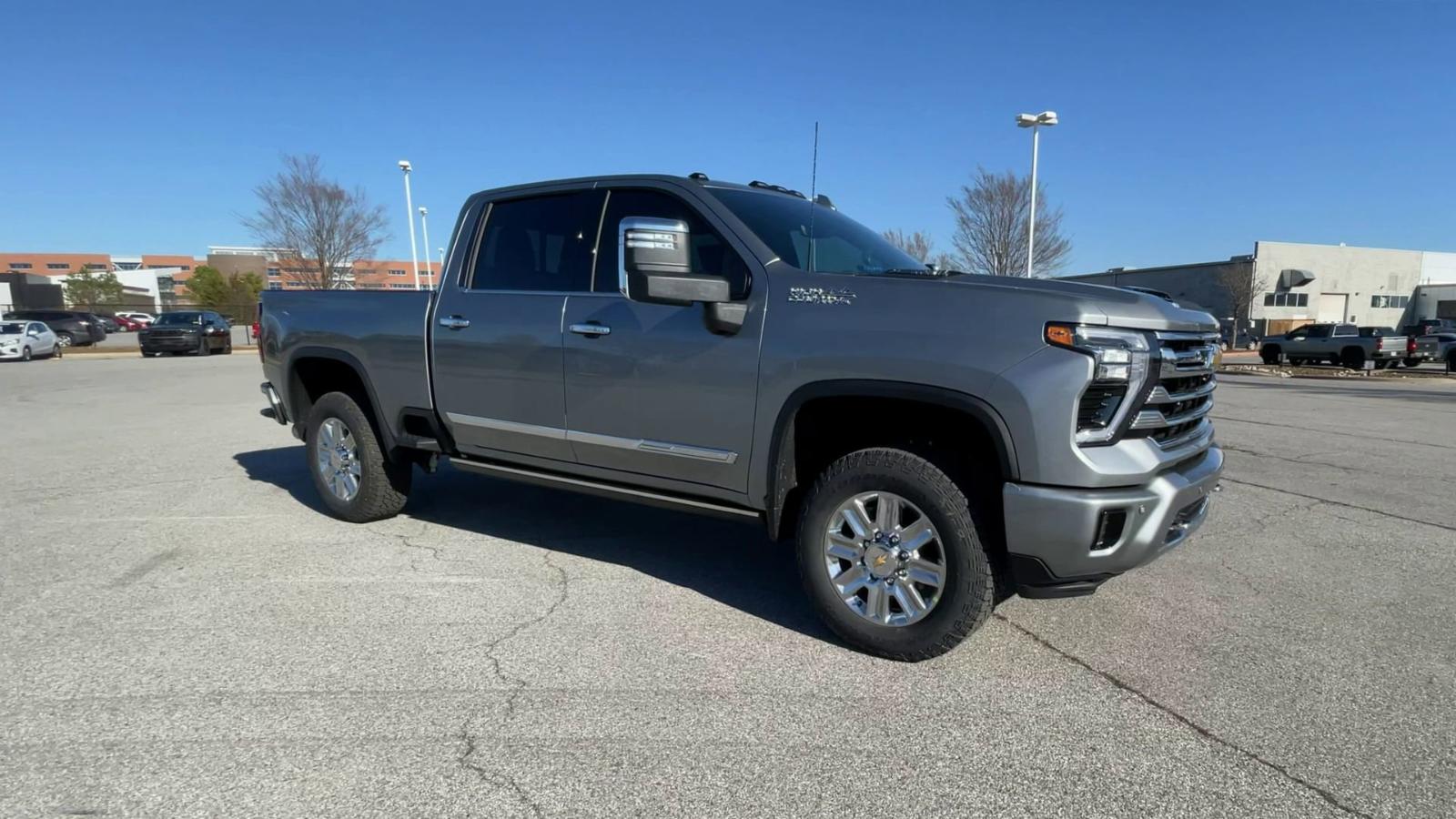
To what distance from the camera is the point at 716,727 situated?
2.79 metres

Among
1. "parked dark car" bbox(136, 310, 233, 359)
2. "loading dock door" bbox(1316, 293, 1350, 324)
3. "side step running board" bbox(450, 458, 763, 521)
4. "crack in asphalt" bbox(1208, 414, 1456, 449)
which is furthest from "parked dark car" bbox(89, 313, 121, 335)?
"loading dock door" bbox(1316, 293, 1350, 324)

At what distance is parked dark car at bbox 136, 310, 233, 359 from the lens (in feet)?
92.4

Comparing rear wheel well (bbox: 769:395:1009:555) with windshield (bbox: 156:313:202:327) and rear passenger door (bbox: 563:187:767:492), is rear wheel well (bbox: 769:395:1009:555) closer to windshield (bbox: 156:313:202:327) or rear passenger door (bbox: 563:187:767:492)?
rear passenger door (bbox: 563:187:767:492)

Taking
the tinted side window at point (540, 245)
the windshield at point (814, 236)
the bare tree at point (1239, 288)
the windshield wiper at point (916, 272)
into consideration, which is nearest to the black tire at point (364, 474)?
the tinted side window at point (540, 245)

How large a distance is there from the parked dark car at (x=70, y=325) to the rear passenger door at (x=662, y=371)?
39193 mm

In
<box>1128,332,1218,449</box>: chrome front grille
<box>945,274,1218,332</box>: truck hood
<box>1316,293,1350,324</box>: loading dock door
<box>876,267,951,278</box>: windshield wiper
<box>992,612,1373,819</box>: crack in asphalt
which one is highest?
<box>1316,293,1350,324</box>: loading dock door

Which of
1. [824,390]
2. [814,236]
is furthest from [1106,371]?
[814,236]

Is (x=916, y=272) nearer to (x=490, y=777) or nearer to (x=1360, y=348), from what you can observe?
(x=490, y=777)

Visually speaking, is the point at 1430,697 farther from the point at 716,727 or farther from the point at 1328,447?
the point at 1328,447

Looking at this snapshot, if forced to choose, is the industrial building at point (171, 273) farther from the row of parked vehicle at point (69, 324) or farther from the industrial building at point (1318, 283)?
the industrial building at point (1318, 283)

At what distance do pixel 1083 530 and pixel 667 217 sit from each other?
7.79 feet

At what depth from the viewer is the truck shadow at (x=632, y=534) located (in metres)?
4.10

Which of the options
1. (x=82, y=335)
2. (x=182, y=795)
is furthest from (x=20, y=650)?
(x=82, y=335)

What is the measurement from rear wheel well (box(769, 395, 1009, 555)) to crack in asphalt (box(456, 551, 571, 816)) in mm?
1169
